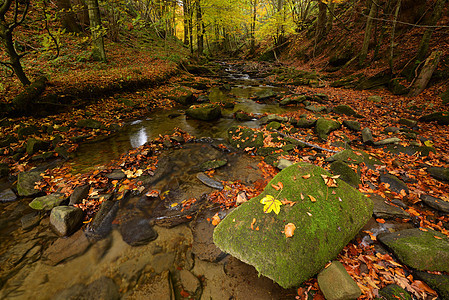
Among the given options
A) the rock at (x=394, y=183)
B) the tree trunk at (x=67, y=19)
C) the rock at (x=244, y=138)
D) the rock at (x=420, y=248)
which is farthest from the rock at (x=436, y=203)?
the tree trunk at (x=67, y=19)

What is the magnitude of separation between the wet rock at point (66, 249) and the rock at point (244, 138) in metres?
4.63

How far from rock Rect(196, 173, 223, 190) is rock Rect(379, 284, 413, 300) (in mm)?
3029

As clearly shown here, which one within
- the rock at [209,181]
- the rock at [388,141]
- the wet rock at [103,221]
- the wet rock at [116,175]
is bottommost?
the wet rock at [103,221]

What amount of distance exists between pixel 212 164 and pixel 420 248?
4.23m

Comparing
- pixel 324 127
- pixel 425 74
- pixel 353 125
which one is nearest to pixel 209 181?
pixel 324 127

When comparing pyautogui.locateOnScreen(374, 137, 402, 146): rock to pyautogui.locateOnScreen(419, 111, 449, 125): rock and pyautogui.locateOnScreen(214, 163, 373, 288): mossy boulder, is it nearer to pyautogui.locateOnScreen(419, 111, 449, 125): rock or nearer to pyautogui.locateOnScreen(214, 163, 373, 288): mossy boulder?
pyautogui.locateOnScreen(419, 111, 449, 125): rock

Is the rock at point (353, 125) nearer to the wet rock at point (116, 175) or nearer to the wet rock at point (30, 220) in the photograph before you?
the wet rock at point (116, 175)

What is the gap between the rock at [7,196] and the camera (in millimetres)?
3948

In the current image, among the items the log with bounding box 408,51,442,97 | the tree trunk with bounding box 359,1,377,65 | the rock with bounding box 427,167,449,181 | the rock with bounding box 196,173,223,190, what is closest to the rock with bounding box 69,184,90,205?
the rock with bounding box 196,173,223,190

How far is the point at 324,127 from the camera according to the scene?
21.7 feet

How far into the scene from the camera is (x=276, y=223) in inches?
94.3

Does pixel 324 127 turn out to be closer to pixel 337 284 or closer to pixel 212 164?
pixel 212 164

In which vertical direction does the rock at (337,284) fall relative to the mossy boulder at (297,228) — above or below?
below

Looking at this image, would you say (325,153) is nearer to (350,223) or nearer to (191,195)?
(350,223)
